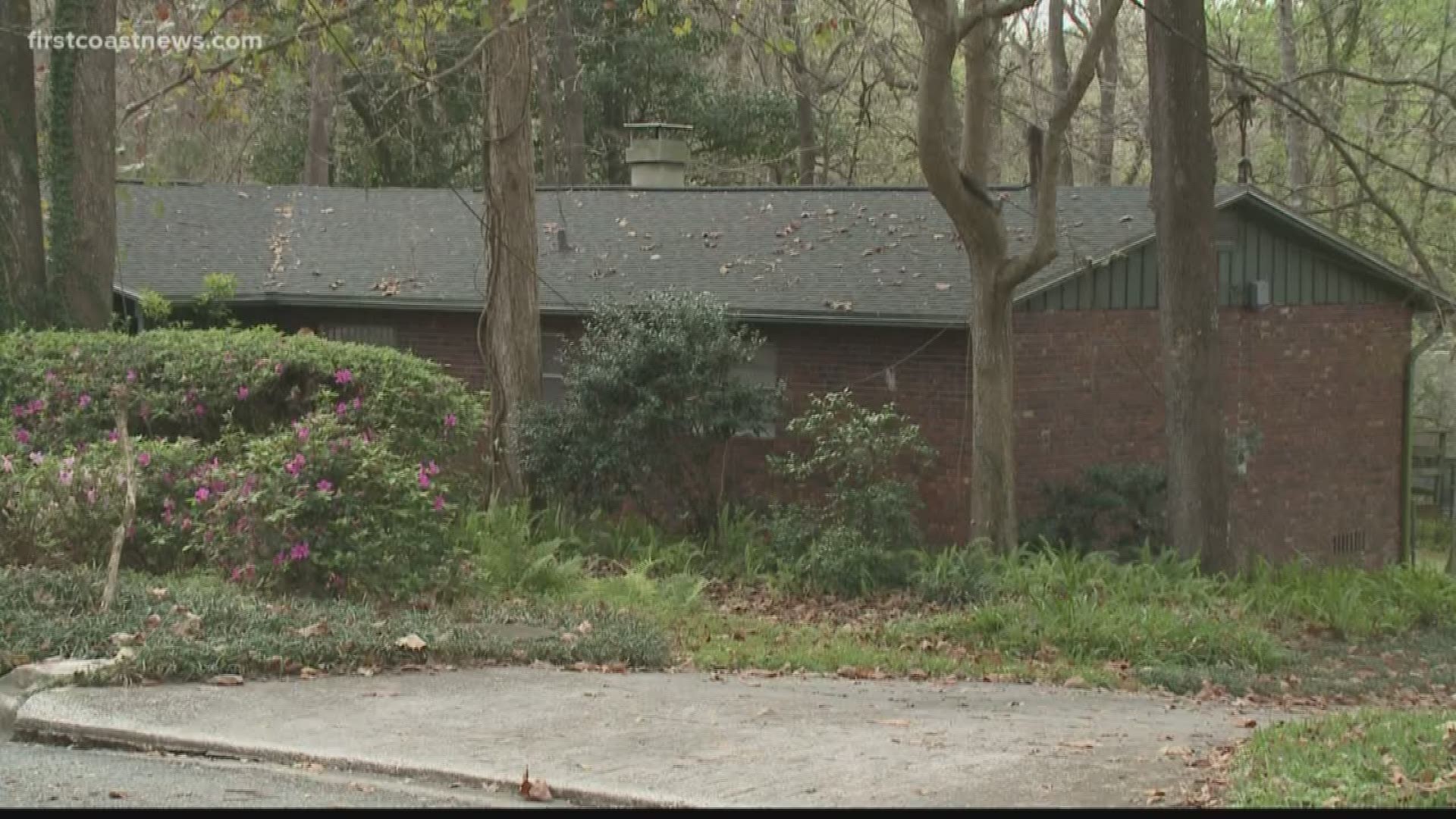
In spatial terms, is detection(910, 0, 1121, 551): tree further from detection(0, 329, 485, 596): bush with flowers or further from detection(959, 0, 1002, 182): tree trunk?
detection(0, 329, 485, 596): bush with flowers

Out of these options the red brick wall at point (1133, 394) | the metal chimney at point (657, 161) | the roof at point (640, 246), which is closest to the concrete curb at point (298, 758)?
the roof at point (640, 246)

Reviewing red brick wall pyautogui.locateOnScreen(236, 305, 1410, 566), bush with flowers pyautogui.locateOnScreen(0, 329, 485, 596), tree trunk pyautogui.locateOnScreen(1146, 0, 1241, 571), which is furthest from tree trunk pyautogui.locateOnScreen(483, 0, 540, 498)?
tree trunk pyautogui.locateOnScreen(1146, 0, 1241, 571)

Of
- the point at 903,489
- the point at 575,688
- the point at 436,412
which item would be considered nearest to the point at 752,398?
the point at 903,489

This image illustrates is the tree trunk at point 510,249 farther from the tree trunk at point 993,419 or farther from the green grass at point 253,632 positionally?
the green grass at point 253,632

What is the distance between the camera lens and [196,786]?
774cm

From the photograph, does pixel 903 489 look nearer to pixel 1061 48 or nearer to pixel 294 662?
pixel 294 662

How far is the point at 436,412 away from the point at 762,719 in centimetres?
586

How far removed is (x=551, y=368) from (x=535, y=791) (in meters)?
15.3

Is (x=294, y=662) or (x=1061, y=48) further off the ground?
(x=1061, y=48)

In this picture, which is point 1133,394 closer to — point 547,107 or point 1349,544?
point 1349,544

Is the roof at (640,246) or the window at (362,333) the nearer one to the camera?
the roof at (640,246)

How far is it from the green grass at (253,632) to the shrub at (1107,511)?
8073 millimetres

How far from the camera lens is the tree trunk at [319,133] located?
110ft

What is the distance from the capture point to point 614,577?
15703mm
